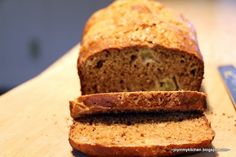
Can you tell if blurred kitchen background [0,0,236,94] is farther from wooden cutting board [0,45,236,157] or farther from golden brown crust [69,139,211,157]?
golden brown crust [69,139,211,157]

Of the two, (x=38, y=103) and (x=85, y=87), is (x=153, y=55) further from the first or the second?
(x=38, y=103)

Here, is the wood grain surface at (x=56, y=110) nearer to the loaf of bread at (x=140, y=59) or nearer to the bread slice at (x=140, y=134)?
the bread slice at (x=140, y=134)

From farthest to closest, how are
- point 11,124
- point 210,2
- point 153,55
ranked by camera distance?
point 210,2 < point 153,55 < point 11,124

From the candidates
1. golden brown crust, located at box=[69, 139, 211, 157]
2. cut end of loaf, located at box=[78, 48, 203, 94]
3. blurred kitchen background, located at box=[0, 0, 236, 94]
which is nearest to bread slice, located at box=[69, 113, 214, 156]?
golden brown crust, located at box=[69, 139, 211, 157]

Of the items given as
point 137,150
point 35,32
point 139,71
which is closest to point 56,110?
point 139,71

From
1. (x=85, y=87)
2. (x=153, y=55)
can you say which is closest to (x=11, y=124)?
(x=85, y=87)
